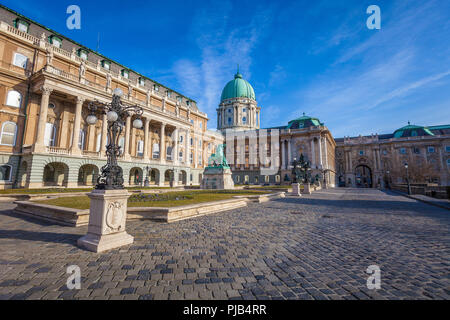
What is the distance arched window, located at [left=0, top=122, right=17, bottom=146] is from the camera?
21.2 m

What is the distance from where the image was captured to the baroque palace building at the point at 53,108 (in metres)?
21.3

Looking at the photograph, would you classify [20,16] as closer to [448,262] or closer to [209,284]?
[209,284]

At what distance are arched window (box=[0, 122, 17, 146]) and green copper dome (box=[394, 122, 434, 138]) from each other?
301 feet

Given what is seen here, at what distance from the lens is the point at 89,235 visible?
192 inches

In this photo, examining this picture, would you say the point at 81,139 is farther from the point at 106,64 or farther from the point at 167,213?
the point at 167,213

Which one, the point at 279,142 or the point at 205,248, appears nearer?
the point at 205,248

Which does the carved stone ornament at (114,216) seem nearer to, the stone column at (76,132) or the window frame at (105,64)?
the stone column at (76,132)

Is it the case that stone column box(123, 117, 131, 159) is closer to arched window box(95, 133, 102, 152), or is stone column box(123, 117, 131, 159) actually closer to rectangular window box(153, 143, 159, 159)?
arched window box(95, 133, 102, 152)

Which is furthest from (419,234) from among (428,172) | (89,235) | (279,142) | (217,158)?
(428,172)

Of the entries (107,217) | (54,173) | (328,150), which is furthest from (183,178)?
(328,150)

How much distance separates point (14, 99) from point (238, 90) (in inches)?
2419

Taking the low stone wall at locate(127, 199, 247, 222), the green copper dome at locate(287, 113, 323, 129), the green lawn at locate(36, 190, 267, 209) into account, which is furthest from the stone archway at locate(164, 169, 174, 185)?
the green copper dome at locate(287, 113, 323, 129)

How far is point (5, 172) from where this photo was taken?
826 inches
